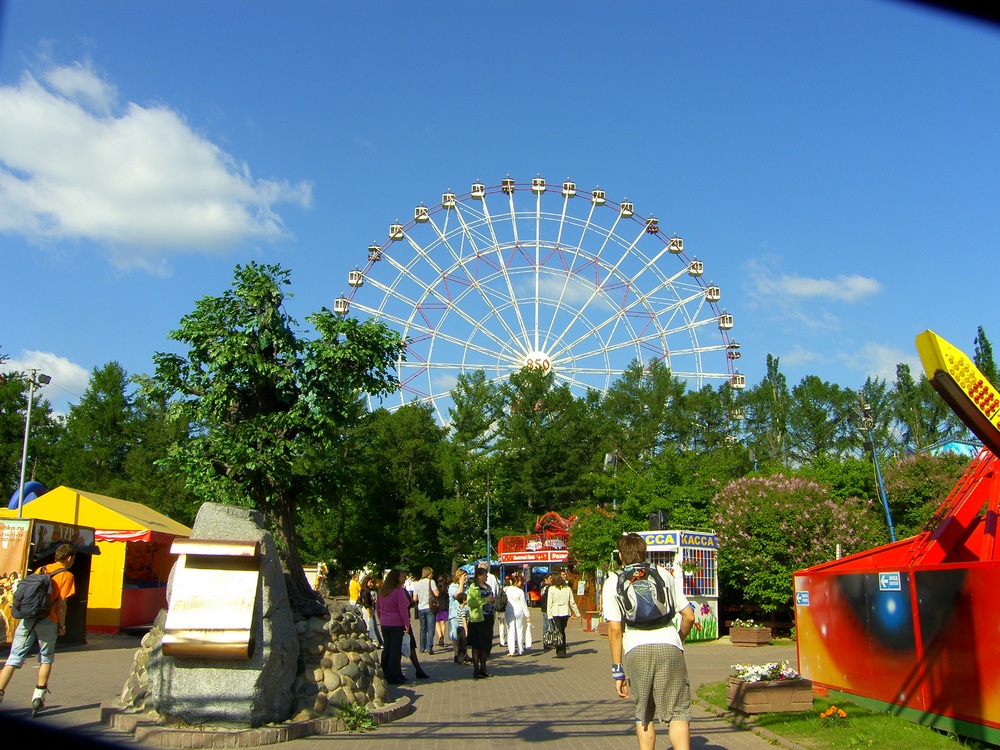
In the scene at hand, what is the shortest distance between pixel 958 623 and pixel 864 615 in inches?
Result: 72.3

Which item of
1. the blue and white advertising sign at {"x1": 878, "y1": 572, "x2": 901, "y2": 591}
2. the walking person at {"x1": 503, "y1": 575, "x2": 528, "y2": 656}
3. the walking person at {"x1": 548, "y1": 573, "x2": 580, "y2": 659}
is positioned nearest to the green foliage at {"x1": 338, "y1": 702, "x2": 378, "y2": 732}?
→ the blue and white advertising sign at {"x1": 878, "y1": 572, "x2": 901, "y2": 591}

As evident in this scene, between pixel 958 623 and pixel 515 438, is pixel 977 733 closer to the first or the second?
pixel 958 623

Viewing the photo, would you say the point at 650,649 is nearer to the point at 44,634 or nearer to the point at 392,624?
the point at 44,634

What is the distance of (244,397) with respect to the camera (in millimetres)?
12078

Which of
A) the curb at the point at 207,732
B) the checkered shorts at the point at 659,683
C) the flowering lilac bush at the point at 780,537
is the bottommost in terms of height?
the curb at the point at 207,732

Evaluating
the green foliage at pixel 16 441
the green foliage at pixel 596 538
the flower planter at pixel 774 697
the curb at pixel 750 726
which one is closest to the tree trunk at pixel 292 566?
the curb at pixel 750 726

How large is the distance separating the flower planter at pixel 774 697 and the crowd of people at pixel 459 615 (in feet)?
18.5

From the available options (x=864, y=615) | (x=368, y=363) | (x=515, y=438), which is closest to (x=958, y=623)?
(x=864, y=615)

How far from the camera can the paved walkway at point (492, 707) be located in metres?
8.41

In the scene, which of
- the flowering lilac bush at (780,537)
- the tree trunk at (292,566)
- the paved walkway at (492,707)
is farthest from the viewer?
the flowering lilac bush at (780,537)

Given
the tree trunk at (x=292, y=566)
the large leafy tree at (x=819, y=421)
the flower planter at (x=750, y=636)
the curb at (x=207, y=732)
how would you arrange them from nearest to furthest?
1. the curb at (x=207, y=732)
2. the tree trunk at (x=292, y=566)
3. the flower planter at (x=750, y=636)
4. the large leafy tree at (x=819, y=421)

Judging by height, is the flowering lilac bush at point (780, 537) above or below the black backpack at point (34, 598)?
above

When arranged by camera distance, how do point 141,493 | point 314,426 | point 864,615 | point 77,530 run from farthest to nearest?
point 141,493 < point 77,530 < point 314,426 < point 864,615

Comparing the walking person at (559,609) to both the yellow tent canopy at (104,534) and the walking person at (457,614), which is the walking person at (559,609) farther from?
the yellow tent canopy at (104,534)
